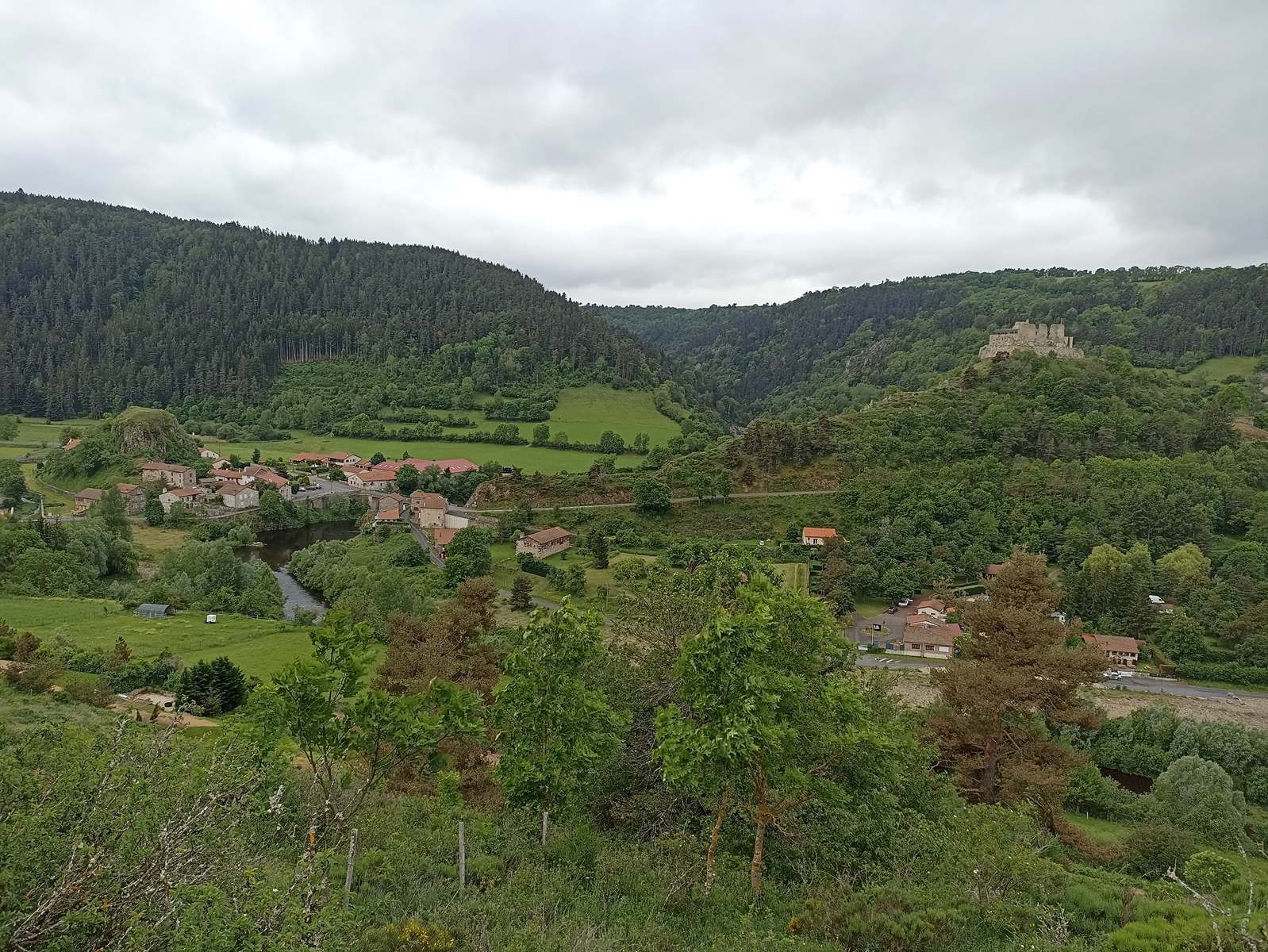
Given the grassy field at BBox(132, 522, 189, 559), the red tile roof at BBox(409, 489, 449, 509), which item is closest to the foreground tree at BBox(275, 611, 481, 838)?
the grassy field at BBox(132, 522, 189, 559)

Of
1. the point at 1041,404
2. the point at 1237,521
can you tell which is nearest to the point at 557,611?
the point at 1237,521

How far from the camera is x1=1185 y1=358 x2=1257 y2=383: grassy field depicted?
94562 millimetres

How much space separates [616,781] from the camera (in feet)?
38.3

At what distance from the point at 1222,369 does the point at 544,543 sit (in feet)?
343

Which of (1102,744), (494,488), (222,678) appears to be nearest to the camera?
(222,678)

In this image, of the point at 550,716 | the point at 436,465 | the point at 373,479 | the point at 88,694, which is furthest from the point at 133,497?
the point at 550,716

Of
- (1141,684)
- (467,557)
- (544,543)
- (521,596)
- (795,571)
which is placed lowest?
(1141,684)

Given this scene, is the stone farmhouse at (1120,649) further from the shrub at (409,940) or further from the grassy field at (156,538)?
the grassy field at (156,538)

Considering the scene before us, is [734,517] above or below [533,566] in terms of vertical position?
above

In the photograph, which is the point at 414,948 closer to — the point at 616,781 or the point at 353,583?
the point at 616,781

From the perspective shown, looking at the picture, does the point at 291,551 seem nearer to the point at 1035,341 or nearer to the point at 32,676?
the point at 32,676

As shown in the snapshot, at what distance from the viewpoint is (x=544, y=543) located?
5044 cm

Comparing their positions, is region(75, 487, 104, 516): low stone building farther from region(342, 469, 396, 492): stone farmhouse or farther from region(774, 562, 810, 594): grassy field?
region(774, 562, 810, 594): grassy field

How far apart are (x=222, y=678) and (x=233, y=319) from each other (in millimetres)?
123913
